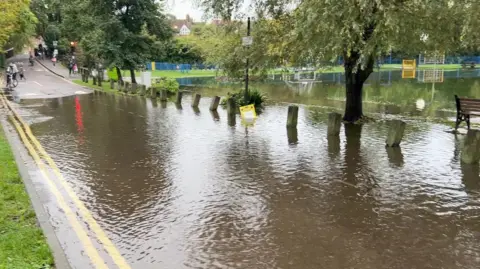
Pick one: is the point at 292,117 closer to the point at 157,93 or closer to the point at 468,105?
the point at 468,105

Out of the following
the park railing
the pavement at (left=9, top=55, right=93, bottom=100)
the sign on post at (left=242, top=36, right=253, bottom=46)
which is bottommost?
the pavement at (left=9, top=55, right=93, bottom=100)

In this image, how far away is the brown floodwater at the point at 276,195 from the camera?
5.12m

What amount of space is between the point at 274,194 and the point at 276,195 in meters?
0.06

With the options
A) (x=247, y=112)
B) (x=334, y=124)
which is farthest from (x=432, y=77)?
(x=334, y=124)

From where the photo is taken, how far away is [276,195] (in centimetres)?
718

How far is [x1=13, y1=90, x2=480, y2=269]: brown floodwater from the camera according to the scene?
5117 millimetres

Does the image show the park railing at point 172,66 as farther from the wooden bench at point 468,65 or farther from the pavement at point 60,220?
the pavement at point 60,220

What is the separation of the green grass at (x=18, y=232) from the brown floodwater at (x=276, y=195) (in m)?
0.83

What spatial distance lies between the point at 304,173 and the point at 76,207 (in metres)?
4.03

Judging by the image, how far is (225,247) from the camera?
17.2 feet

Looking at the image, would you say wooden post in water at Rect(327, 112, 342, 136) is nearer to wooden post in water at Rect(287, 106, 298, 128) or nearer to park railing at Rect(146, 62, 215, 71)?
wooden post in water at Rect(287, 106, 298, 128)

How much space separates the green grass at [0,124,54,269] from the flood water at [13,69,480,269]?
81 centimetres

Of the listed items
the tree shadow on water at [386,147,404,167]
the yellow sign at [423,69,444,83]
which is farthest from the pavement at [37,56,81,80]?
the tree shadow on water at [386,147,404,167]

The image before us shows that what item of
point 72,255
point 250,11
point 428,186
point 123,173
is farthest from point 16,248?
point 250,11
